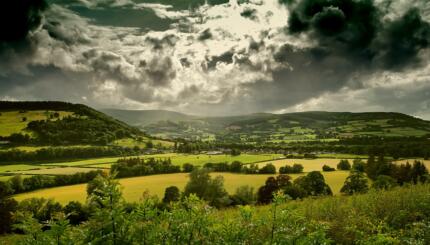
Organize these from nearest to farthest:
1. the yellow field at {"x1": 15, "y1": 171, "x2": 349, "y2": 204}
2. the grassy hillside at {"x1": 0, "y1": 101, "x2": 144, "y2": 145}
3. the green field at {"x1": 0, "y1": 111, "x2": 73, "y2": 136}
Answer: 1. the yellow field at {"x1": 15, "y1": 171, "x2": 349, "y2": 204}
2. the grassy hillside at {"x1": 0, "y1": 101, "x2": 144, "y2": 145}
3. the green field at {"x1": 0, "y1": 111, "x2": 73, "y2": 136}

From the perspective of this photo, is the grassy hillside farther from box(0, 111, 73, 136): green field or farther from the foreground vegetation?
the foreground vegetation

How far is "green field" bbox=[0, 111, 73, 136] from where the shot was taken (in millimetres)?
148550

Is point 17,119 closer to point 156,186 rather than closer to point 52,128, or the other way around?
point 52,128

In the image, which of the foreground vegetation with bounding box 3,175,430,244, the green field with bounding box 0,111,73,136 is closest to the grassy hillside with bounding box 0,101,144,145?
the green field with bounding box 0,111,73,136

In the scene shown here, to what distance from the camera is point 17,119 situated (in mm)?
166625

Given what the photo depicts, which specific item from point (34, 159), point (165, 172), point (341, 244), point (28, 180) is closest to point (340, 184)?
point (165, 172)

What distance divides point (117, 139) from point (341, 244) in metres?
170

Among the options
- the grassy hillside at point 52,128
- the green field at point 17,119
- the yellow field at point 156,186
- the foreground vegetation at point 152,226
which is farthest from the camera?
the green field at point 17,119

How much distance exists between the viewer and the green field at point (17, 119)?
149 meters

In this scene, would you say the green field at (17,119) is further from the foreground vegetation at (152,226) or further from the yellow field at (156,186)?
the foreground vegetation at (152,226)

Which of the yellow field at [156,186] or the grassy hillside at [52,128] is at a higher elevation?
the grassy hillside at [52,128]

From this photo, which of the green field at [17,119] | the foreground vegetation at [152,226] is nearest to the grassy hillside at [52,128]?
the green field at [17,119]

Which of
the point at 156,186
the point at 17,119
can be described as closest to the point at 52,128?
the point at 17,119

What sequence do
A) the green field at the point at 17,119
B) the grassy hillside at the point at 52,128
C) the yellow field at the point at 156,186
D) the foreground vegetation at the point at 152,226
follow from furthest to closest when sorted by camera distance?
the green field at the point at 17,119, the grassy hillside at the point at 52,128, the yellow field at the point at 156,186, the foreground vegetation at the point at 152,226
